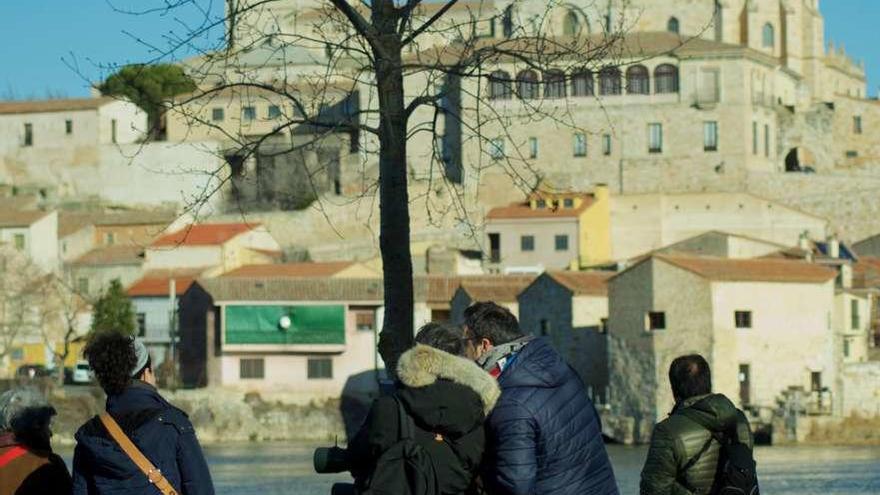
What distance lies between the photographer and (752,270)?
177ft

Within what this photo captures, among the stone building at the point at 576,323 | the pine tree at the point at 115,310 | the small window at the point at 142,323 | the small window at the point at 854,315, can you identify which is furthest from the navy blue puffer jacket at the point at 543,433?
the small window at the point at 142,323

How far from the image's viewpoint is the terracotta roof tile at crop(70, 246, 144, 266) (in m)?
72.3

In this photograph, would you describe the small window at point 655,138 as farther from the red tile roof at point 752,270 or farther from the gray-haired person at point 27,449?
the gray-haired person at point 27,449

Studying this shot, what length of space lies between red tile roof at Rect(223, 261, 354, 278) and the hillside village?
0.69 feet

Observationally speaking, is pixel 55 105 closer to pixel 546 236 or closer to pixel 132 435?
pixel 546 236

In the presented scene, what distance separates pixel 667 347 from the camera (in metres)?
51.3

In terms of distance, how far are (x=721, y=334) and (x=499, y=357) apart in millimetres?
43522

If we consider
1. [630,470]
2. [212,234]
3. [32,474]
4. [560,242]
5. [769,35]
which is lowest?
[630,470]

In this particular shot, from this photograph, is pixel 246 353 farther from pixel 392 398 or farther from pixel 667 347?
pixel 392 398

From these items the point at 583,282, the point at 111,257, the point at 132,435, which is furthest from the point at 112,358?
the point at 111,257

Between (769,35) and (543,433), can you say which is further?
(769,35)

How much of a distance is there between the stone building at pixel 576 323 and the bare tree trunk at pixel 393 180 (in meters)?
43.4

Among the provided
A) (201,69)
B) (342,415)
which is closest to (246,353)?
(342,415)

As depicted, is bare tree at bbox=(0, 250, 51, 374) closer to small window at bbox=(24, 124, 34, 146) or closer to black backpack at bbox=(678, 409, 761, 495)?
small window at bbox=(24, 124, 34, 146)
